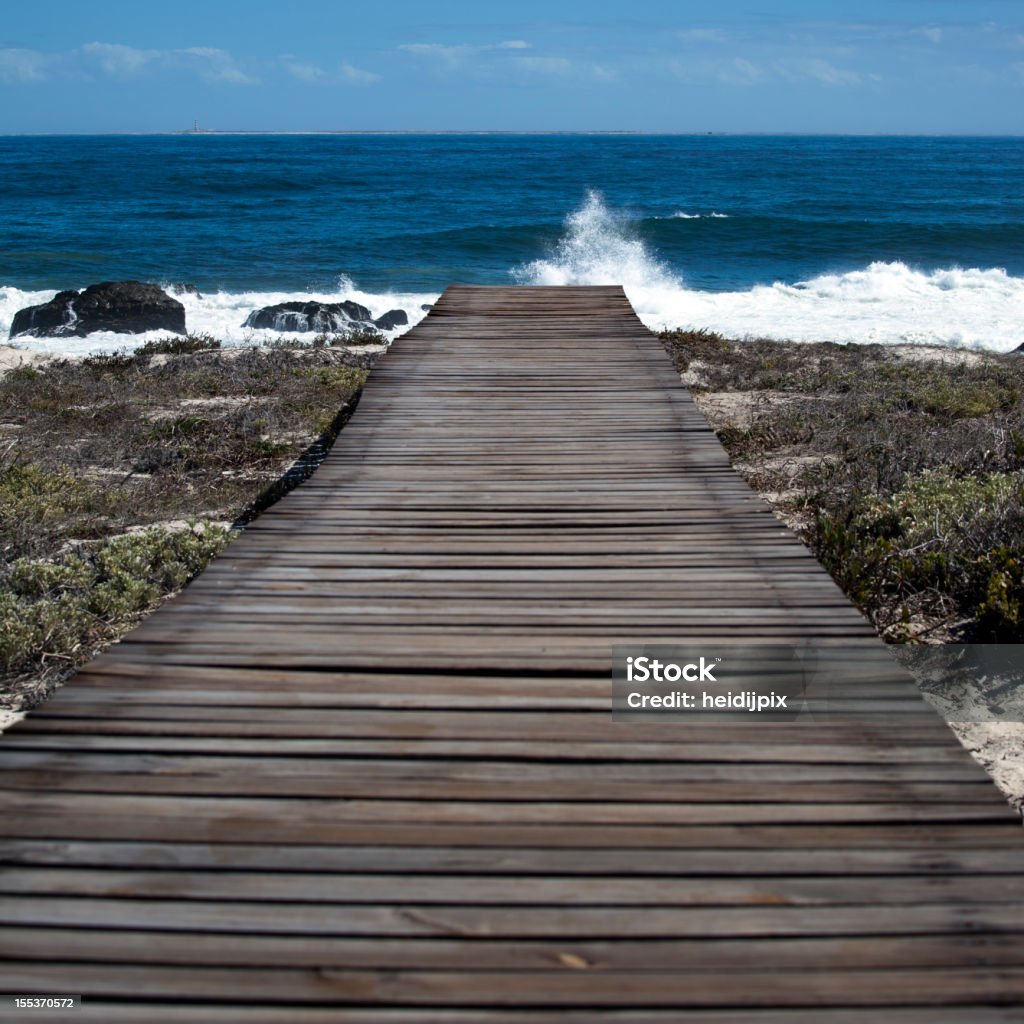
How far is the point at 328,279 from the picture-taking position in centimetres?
2708

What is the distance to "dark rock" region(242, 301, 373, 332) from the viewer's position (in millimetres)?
18359

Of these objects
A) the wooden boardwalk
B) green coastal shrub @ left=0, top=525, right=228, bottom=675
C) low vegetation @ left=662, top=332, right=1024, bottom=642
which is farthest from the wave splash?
the wooden boardwalk

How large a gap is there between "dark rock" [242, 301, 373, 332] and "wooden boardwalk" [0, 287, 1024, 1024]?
1507 cm

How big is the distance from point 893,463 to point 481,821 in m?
A: 5.75

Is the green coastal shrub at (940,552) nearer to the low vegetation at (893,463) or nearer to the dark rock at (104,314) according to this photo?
the low vegetation at (893,463)

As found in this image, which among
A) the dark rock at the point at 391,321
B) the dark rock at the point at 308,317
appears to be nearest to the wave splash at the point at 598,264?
the dark rock at the point at 391,321

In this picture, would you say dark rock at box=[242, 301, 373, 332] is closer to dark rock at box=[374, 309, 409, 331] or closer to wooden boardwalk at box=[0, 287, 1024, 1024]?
dark rock at box=[374, 309, 409, 331]

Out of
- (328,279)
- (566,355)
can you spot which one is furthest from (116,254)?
(566,355)

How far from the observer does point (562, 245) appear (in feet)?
108

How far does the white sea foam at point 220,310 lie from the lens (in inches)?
690

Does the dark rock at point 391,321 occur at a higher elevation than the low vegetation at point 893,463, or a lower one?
higher

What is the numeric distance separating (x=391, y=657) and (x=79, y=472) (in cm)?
569

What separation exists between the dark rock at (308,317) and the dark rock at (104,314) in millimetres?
1486

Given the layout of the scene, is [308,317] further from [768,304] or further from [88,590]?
[88,590]
